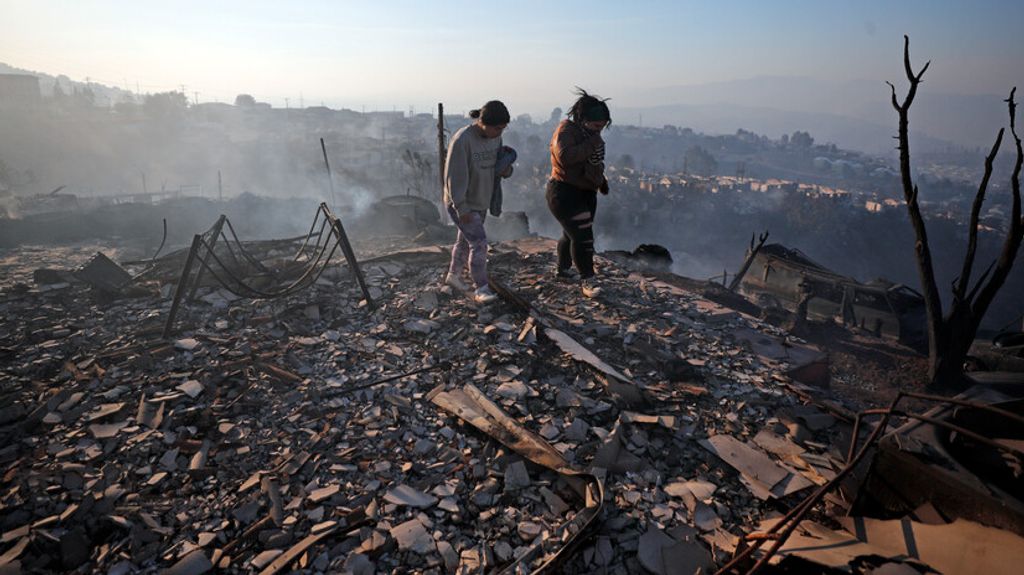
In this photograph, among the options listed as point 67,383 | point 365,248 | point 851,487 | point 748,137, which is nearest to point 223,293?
point 67,383

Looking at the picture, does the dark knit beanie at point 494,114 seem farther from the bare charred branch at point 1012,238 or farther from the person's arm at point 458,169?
the bare charred branch at point 1012,238

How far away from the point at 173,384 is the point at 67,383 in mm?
993

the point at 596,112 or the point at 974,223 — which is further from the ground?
the point at 596,112

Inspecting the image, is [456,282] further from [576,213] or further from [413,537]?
[413,537]

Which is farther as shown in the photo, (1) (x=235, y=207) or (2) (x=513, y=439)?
(1) (x=235, y=207)

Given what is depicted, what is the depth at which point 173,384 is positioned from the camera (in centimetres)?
416

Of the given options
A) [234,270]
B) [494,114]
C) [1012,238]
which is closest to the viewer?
[494,114]

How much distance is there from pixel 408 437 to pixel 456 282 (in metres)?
2.66

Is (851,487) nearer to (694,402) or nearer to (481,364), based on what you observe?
(694,402)

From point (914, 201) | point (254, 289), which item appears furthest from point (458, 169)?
point (914, 201)

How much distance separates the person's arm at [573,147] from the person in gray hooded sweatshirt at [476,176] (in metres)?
0.65

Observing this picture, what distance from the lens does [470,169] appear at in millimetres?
5109

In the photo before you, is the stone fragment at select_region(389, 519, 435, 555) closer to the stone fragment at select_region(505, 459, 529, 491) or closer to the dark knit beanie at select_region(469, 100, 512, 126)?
the stone fragment at select_region(505, 459, 529, 491)

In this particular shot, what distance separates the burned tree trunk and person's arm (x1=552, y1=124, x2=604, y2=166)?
331 cm
